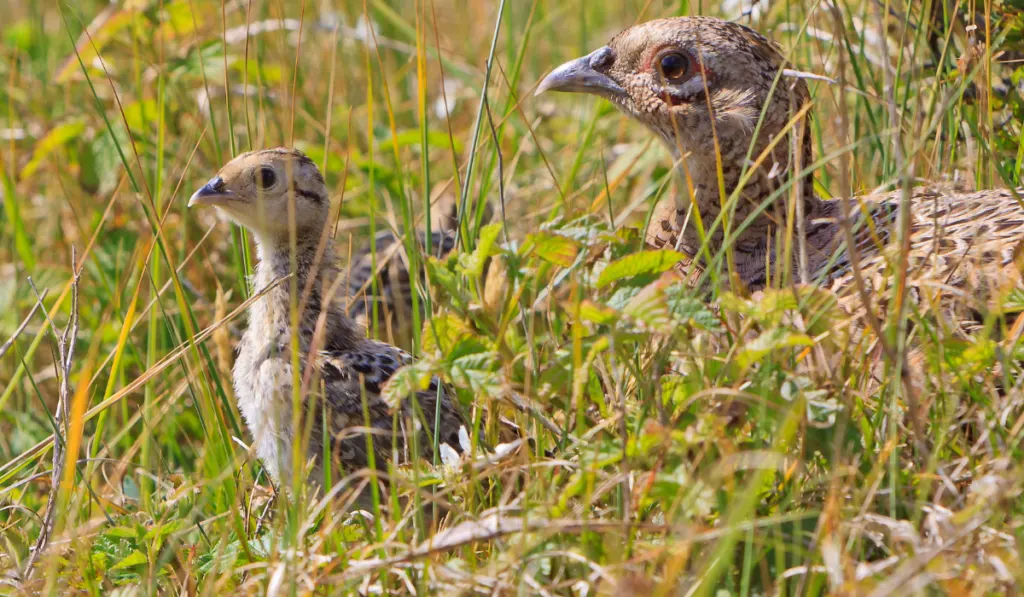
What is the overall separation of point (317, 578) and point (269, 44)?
12.5 feet

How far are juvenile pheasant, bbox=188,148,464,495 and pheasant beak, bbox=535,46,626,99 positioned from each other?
806 mm

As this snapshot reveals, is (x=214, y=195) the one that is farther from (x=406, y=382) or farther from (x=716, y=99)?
(x=716, y=99)

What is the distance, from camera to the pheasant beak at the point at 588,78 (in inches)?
149

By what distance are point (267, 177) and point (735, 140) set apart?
139 cm

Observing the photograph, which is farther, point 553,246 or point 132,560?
point 132,560

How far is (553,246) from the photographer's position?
2584 mm

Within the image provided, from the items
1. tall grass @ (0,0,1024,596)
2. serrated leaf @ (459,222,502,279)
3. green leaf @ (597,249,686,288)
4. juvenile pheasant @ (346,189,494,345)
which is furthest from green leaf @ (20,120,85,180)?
green leaf @ (597,249,686,288)

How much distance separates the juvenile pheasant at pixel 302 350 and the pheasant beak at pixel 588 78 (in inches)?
31.7

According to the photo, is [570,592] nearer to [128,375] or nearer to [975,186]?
[975,186]

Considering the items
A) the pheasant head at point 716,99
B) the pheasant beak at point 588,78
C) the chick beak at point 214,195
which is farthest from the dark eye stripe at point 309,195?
the pheasant head at point 716,99

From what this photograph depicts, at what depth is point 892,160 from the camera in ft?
12.6

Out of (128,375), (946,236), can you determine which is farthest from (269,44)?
(946,236)

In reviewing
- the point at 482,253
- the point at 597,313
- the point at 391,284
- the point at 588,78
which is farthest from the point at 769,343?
the point at 391,284

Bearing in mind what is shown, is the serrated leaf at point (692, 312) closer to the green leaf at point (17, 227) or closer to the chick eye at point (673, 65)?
the chick eye at point (673, 65)
